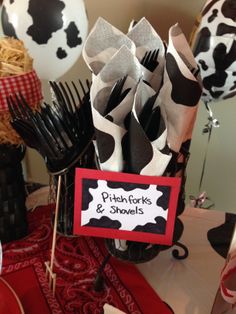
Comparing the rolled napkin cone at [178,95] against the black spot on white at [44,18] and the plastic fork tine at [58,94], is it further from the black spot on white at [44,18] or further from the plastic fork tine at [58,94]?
the black spot on white at [44,18]

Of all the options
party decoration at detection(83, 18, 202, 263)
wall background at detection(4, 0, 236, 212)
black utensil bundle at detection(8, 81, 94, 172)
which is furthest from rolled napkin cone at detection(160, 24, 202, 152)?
wall background at detection(4, 0, 236, 212)

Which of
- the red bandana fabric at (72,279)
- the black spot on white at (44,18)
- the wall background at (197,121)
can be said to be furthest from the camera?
the wall background at (197,121)

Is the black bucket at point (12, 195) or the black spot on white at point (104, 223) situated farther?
the black bucket at point (12, 195)

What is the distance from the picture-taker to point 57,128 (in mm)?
493

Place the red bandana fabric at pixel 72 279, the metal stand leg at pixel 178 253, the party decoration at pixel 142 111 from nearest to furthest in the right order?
the party decoration at pixel 142 111 < the red bandana fabric at pixel 72 279 < the metal stand leg at pixel 178 253

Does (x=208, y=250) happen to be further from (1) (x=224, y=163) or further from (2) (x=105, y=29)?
(1) (x=224, y=163)

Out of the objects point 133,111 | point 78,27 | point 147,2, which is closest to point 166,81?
point 133,111

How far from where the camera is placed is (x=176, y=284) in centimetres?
59

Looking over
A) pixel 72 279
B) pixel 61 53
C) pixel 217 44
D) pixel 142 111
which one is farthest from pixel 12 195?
pixel 217 44

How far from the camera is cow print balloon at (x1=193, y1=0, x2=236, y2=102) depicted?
841 mm

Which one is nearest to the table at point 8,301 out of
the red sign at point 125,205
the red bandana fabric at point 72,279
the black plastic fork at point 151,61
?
the red bandana fabric at point 72,279

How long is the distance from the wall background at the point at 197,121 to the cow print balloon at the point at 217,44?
25 cm

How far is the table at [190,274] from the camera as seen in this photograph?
56 centimetres

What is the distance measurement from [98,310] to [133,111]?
309 mm
